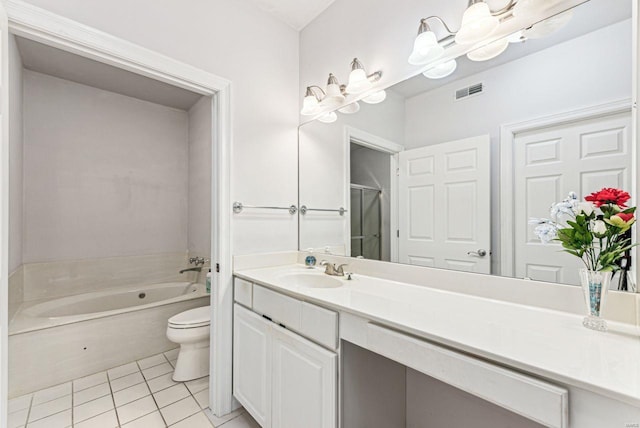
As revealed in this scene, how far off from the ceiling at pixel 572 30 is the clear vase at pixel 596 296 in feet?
2.80

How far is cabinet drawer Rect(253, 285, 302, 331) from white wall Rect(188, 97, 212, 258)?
5.69 ft

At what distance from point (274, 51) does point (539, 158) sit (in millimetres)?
1825

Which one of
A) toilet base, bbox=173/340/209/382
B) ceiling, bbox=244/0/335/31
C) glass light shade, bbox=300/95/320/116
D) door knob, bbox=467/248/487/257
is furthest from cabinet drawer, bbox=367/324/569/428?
ceiling, bbox=244/0/335/31

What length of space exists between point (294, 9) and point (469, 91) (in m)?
1.42

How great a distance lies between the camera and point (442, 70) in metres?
1.41

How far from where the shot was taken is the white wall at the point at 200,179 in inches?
122

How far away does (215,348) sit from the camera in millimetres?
1807

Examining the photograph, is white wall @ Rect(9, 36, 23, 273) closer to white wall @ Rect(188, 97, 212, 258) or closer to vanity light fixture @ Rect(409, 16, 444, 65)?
white wall @ Rect(188, 97, 212, 258)

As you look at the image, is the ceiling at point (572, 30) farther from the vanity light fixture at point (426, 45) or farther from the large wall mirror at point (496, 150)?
the vanity light fixture at point (426, 45)

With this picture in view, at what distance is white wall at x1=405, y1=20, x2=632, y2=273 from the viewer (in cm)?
98

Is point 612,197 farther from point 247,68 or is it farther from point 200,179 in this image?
point 200,179

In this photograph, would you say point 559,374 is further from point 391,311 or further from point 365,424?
point 365,424

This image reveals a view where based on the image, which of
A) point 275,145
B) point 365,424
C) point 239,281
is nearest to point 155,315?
point 239,281

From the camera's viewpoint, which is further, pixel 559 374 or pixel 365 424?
pixel 365 424
